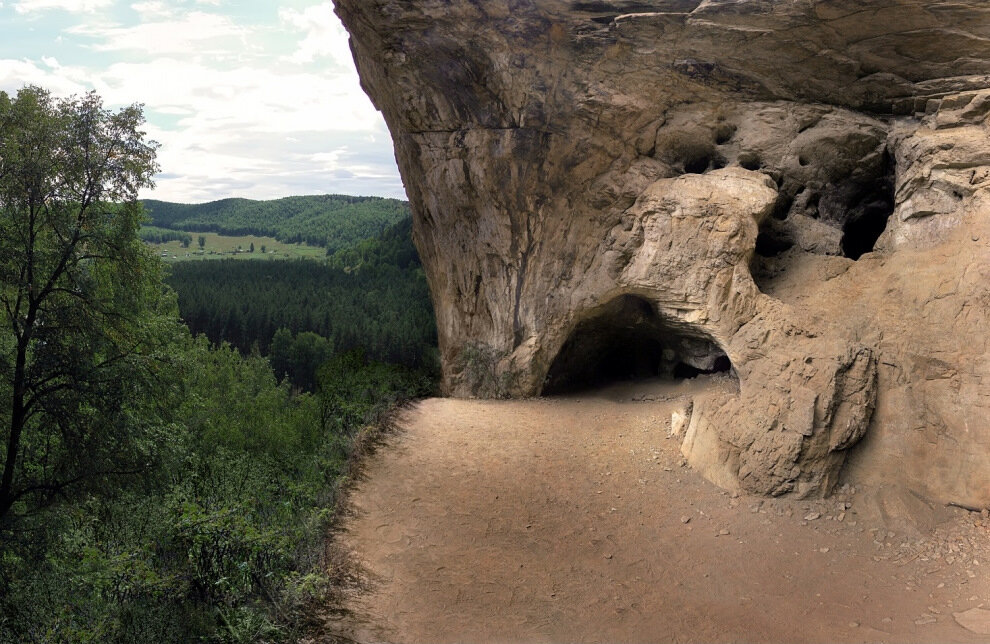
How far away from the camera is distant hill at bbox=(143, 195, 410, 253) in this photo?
7531 cm

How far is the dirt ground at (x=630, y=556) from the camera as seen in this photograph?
622 centimetres

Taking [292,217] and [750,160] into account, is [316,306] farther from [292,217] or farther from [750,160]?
[292,217]

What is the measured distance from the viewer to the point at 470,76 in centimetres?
1264

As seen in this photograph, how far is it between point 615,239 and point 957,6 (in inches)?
235

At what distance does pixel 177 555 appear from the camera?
7184 millimetres

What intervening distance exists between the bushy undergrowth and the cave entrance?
410 centimetres

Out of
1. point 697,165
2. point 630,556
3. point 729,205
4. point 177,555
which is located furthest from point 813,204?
point 177,555

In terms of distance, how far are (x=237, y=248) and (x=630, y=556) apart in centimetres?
7526

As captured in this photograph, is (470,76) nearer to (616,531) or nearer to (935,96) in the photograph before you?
(935,96)

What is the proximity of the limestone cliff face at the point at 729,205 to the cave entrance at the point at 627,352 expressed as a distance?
70 mm

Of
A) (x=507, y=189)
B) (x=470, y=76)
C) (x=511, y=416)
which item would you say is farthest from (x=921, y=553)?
(x=470, y=76)

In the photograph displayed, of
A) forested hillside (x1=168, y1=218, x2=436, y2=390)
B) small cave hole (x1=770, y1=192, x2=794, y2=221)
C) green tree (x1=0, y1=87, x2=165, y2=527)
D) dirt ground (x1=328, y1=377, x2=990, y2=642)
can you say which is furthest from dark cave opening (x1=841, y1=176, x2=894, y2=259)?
forested hillside (x1=168, y1=218, x2=436, y2=390)

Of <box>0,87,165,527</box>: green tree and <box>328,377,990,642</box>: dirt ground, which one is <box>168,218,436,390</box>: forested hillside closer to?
Answer: <box>328,377,990,642</box>: dirt ground

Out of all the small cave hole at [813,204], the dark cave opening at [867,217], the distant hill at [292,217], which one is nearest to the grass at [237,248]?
the distant hill at [292,217]
